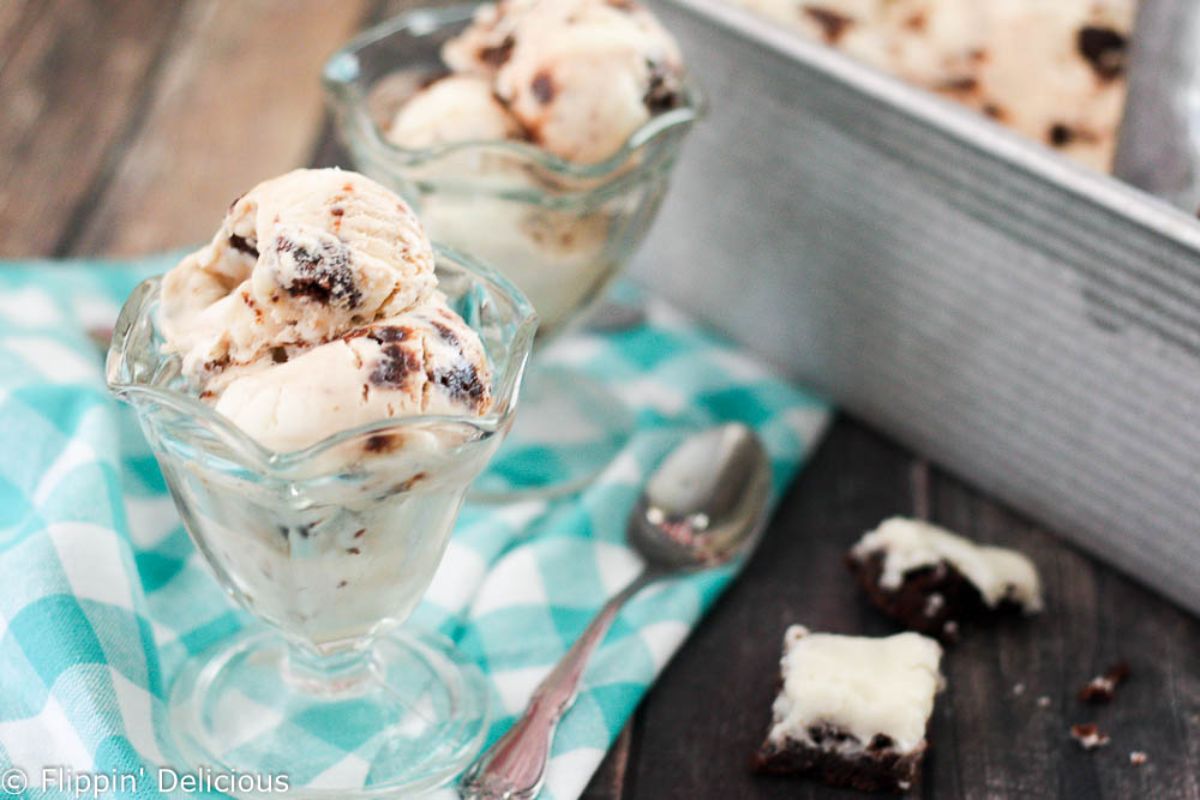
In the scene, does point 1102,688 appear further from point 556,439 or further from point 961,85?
point 961,85

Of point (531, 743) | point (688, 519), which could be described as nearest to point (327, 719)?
point (531, 743)

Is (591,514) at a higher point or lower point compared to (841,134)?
lower

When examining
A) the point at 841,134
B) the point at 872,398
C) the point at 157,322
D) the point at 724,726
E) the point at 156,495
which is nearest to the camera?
the point at 157,322

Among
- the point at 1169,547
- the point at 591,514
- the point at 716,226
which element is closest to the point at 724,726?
the point at 591,514

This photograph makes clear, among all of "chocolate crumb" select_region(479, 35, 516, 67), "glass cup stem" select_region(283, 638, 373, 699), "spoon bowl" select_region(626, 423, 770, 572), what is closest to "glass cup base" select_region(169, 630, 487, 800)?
"glass cup stem" select_region(283, 638, 373, 699)

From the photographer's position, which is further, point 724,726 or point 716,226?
point 716,226

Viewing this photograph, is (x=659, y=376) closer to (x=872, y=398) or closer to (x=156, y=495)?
(x=872, y=398)
